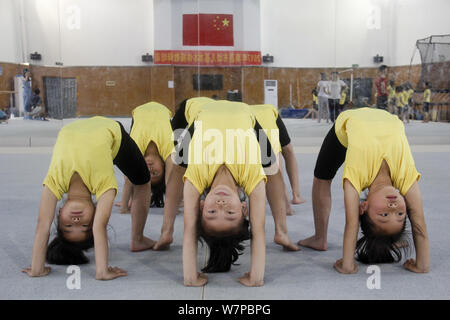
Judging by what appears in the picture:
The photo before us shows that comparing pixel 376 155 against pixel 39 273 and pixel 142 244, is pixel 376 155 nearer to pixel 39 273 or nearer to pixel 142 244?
pixel 142 244

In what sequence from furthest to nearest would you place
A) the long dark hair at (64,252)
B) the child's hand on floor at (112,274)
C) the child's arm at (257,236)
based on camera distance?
the long dark hair at (64,252)
the child's hand on floor at (112,274)
the child's arm at (257,236)

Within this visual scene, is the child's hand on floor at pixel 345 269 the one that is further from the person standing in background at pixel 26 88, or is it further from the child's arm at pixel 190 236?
the person standing in background at pixel 26 88

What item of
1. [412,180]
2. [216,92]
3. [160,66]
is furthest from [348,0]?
[412,180]

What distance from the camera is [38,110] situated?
29.9 ft

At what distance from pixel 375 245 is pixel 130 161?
1422mm

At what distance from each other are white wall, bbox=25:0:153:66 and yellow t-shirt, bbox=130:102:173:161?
5.82 meters

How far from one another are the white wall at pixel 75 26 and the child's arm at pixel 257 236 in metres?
7.50

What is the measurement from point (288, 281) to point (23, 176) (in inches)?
160

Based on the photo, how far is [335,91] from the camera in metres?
8.88

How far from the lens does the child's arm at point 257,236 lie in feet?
6.84

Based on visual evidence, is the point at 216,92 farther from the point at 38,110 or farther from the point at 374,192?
the point at 374,192

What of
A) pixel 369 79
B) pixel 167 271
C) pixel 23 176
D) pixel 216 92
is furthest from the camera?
pixel 369 79

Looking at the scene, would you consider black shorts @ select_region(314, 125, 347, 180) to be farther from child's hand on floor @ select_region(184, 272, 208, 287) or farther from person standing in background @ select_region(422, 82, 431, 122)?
person standing in background @ select_region(422, 82, 431, 122)

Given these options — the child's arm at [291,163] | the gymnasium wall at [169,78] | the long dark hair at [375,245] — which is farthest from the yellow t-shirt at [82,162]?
the gymnasium wall at [169,78]
